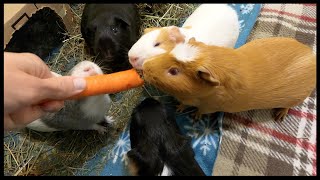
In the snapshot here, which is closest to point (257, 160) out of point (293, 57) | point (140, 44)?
point (293, 57)

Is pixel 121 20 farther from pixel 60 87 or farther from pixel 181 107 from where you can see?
pixel 60 87

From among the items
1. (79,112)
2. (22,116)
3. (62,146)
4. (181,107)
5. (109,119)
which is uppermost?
(22,116)

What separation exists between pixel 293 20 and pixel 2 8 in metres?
2.07

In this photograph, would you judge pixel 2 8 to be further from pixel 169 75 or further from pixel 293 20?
pixel 293 20

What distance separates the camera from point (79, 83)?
5.03 ft

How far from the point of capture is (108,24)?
7.24 feet

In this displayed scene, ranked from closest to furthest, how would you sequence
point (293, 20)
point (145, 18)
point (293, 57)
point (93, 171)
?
1. point (293, 57)
2. point (93, 171)
3. point (293, 20)
4. point (145, 18)

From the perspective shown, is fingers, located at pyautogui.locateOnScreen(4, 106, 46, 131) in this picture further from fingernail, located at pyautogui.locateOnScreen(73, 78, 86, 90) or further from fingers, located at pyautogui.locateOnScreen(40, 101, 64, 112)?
fingernail, located at pyautogui.locateOnScreen(73, 78, 86, 90)

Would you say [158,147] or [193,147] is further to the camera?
[193,147]

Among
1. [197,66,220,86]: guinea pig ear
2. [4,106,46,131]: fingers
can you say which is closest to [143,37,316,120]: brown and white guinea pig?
[197,66,220,86]: guinea pig ear

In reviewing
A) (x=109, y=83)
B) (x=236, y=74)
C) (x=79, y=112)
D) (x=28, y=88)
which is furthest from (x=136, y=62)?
(x=28, y=88)

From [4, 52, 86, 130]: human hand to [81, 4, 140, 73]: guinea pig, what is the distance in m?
0.64

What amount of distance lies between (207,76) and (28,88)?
79 centimetres

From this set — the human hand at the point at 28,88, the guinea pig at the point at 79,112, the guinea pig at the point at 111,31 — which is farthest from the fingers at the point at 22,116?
the guinea pig at the point at 111,31
